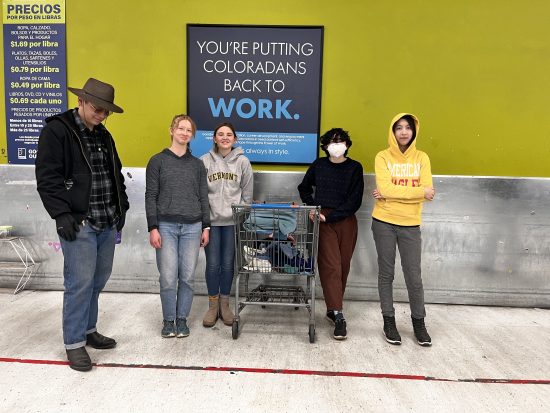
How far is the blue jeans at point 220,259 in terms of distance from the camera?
3.42 meters

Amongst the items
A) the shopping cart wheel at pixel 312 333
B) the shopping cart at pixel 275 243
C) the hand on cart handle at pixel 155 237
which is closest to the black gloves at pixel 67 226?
the hand on cart handle at pixel 155 237

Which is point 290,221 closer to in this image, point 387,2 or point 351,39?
point 351,39

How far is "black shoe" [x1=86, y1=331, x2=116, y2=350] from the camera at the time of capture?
3.03 metres

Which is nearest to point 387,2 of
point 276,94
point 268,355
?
point 276,94

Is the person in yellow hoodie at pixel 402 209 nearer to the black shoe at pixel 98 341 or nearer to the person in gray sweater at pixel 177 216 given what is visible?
the person in gray sweater at pixel 177 216

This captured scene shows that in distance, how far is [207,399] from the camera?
243cm

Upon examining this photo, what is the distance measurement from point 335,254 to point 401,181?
31.2 inches

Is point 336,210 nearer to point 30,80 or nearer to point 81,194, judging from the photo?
point 81,194

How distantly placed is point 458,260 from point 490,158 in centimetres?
105

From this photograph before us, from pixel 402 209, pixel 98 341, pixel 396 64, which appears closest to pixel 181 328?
pixel 98 341

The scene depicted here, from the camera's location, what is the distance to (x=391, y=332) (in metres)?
3.24

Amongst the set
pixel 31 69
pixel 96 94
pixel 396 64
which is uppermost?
pixel 396 64

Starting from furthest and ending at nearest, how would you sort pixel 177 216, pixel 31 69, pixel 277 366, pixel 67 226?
pixel 31 69 < pixel 177 216 < pixel 277 366 < pixel 67 226

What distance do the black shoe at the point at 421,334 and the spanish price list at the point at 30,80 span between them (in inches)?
154
